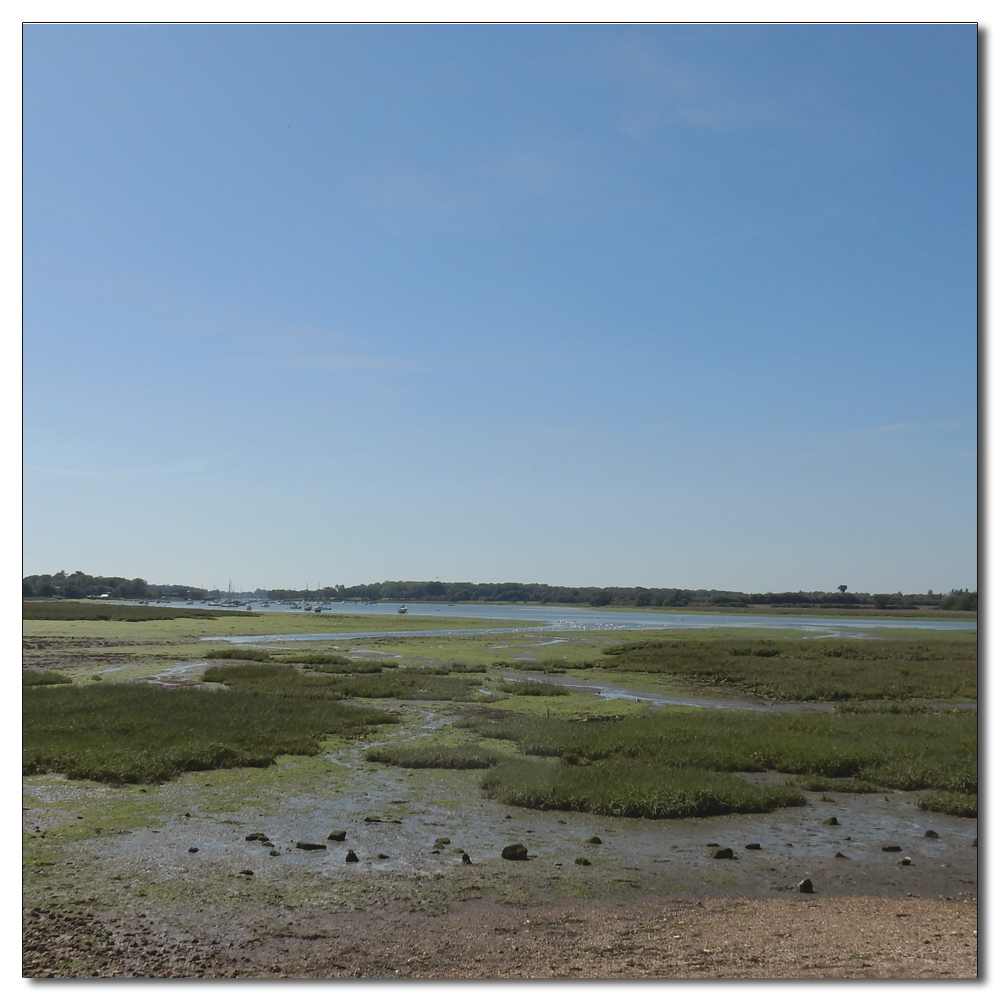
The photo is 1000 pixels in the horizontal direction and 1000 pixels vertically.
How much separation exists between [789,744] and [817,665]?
2243 centimetres

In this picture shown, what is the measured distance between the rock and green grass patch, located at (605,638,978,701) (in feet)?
25.8

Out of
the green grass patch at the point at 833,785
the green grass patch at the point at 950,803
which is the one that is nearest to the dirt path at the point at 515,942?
the green grass patch at the point at 950,803

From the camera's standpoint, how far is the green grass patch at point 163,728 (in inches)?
621

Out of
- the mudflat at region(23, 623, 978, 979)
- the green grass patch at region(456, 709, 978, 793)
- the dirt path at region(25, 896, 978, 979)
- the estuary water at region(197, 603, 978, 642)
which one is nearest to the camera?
the dirt path at region(25, 896, 978, 979)

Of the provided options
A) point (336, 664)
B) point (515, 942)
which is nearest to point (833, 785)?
point (515, 942)

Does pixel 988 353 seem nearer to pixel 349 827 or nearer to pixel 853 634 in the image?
pixel 349 827

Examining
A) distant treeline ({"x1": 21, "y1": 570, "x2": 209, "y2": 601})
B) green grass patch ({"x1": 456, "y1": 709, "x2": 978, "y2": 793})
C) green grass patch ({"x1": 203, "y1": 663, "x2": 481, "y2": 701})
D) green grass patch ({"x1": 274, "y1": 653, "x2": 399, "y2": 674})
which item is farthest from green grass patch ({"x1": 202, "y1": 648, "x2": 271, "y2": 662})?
distant treeline ({"x1": 21, "y1": 570, "x2": 209, "y2": 601})

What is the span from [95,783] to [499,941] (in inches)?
403

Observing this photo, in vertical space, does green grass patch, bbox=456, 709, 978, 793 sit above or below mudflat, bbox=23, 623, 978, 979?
below

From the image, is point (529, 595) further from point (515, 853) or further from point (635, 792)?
point (515, 853)

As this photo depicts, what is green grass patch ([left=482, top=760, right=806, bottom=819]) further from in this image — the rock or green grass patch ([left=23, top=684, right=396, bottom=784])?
green grass patch ([left=23, top=684, right=396, bottom=784])

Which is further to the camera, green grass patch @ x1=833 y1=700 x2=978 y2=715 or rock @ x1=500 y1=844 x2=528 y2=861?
green grass patch @ x1=833 y1=700 x2=978 y2=715

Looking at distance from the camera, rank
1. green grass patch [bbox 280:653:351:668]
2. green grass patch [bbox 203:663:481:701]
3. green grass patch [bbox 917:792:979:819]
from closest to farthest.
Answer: green grass patch [bbox 917:792:979:819] → green grass patch [bbox 203:663:481:701] → green grass patch [bbox 280:653:351:668]

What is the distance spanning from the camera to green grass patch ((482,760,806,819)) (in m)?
15.4
